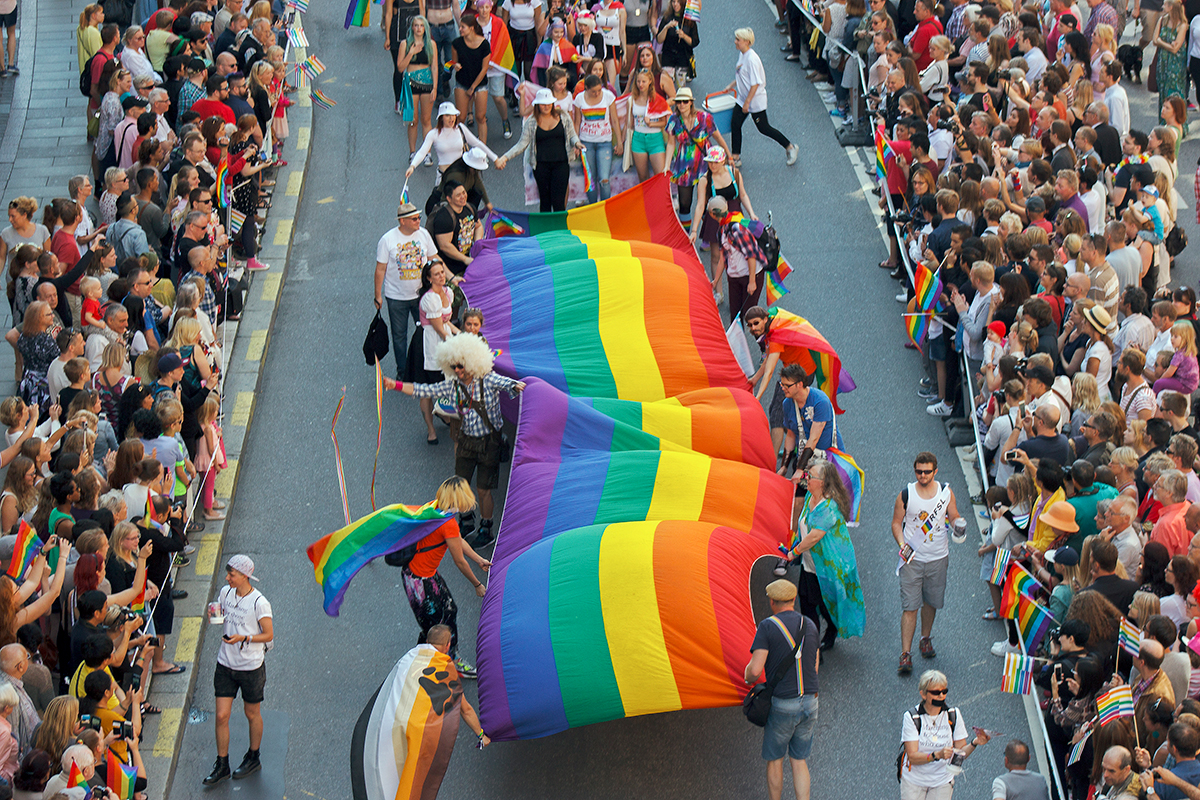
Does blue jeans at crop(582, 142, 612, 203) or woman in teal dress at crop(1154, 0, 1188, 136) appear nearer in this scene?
blue jeans at crop(582, 142, 612, 203)

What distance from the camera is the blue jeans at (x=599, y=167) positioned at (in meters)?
15.3

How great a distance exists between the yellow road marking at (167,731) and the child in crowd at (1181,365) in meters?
7.41

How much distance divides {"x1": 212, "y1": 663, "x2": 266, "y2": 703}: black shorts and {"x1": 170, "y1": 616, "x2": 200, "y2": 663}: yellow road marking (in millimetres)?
1274

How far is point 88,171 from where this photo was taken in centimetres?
1670

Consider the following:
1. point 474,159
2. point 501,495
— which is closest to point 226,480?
point 501,495

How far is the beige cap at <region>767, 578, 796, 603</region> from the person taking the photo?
8.57m

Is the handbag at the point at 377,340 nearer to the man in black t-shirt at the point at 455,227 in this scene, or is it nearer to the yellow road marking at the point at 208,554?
the man in black t-shirt at the point at 455,227

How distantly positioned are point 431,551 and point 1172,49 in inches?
449

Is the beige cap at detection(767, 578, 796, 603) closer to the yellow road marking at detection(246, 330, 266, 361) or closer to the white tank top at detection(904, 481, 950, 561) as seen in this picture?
the white tank top at detection(904, 481, 950, 561)

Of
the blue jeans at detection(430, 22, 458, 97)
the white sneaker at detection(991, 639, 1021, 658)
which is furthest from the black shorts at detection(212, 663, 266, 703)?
the blue jeans at detection(430, 22, 458, 97)

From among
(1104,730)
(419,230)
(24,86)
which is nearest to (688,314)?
(419,230)

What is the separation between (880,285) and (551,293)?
4.00 meters

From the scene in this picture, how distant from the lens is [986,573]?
1004 cm

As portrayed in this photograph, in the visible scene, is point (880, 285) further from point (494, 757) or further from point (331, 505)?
point (494, 757)
